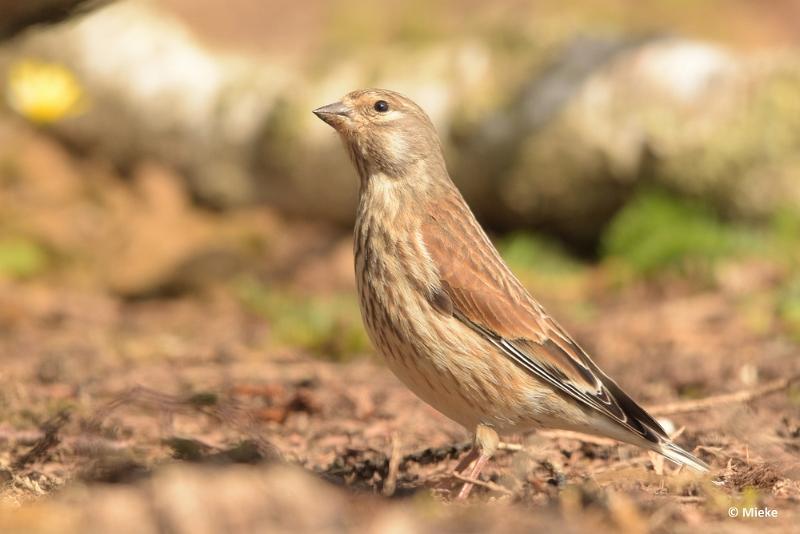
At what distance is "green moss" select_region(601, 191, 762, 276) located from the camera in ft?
27.1

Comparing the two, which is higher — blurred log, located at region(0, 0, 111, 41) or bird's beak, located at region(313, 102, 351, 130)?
blurred log, located at region(0, 0, 111, 41)

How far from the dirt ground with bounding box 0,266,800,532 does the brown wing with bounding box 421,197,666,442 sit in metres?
0.28

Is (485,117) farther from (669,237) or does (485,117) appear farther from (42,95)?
(42,95)

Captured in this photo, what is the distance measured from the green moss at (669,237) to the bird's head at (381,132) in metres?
3.85

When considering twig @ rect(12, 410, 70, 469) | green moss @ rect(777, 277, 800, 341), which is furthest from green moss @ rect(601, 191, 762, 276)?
twig @ rect(12, 410, 70, 469)

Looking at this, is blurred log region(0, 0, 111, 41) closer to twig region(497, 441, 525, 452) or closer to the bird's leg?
the bird's leg

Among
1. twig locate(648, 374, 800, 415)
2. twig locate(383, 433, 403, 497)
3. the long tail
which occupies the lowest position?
twig locate(383, 433, 403, 497)

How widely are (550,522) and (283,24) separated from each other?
13.7 m

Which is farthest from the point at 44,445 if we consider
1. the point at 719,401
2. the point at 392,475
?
the point at 719,401

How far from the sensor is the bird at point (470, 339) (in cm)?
421

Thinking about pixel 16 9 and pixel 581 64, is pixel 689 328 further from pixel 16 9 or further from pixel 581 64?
pixel 16 9

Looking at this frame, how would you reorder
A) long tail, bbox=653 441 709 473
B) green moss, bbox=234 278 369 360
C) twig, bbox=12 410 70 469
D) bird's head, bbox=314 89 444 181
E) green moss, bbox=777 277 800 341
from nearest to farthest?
twig, bbox=12 410 70 469 < long tail, bbox=653 441 709 473 < bird's head, bbox=314 89 444 181 < green moss, bbox=777 277 800 341 < green moss, bbox=234 278 369 360

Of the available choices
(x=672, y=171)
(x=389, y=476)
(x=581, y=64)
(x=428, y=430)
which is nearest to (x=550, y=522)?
(x=389, y=476)

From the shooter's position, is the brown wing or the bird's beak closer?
the brown wing
